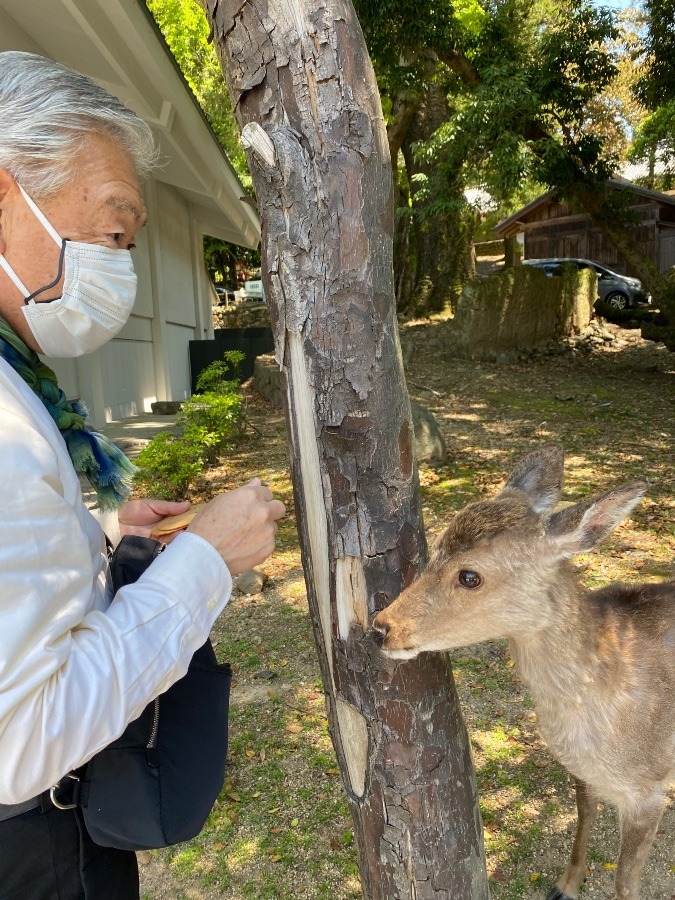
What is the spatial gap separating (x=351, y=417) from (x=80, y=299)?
0.75m

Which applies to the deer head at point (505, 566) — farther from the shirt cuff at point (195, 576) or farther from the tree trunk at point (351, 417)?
the shirt cuff at point (195, 576)

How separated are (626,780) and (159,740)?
1.60 m

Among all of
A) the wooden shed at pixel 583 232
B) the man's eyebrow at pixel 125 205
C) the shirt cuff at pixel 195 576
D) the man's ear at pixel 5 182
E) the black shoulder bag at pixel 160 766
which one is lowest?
the black shoulder bag at pixel 160 766

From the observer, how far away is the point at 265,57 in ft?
6.01

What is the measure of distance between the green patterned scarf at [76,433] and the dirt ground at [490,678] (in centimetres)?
183

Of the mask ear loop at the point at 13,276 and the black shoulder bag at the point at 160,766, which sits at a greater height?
the mask ear loop at the point at 13,276

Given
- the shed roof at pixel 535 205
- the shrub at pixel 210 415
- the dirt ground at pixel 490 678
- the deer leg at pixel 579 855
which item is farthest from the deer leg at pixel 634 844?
the shed roof at pixel 535 205

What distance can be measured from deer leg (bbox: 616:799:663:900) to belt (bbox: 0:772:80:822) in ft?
6.13

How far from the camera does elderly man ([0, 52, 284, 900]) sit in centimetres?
120

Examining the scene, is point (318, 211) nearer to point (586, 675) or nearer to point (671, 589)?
point (586, 675)

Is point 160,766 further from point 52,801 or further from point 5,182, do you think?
point 5,182

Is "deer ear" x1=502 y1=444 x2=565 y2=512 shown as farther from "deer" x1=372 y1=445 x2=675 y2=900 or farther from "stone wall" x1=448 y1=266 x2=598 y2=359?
"stone wall" x1=448 y1=266 x2=598 y2=359

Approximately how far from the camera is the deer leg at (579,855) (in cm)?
263

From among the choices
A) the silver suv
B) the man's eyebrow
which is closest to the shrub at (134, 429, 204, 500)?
the man's eyebrow
